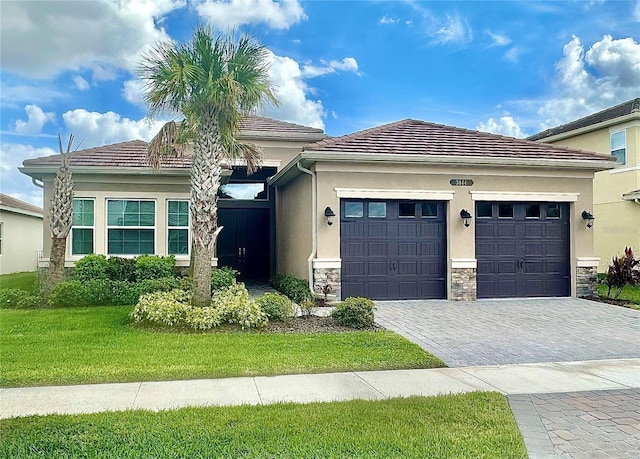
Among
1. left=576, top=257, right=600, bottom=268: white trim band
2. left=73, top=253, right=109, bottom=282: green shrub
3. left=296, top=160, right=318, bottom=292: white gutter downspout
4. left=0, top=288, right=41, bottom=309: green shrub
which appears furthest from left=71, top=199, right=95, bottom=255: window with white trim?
left=576, top=257, right=600, bottom=268: white trim band

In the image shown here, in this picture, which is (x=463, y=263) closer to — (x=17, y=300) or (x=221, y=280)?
(x=221, y=280)

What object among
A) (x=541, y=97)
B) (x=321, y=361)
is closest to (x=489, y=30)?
(x=541, y=97)

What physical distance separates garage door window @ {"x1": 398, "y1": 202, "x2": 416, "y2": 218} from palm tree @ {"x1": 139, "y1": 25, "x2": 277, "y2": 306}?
16.1 feet

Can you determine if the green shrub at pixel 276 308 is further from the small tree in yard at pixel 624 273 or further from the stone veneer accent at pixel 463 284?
the small tree in yard at pixel 624 273

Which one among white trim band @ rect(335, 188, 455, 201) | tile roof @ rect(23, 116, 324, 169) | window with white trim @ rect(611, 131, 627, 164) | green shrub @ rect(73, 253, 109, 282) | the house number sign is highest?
window with white trim @ rect(611, 131, 627, 164)

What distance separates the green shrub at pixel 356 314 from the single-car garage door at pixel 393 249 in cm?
334

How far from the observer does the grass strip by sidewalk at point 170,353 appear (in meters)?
6.01

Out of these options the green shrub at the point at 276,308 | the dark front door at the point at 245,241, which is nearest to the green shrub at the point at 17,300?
the green shrub at the point at 276,308

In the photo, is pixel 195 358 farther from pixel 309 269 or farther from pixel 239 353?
pixel 309 269

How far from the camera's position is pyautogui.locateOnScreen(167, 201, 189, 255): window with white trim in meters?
14.1

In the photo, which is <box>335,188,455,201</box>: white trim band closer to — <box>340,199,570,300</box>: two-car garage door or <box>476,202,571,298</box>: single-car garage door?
<box>340,199,570,300</box>: two-car garage door

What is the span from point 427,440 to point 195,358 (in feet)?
12.5

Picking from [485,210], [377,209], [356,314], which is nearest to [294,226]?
[377,209]

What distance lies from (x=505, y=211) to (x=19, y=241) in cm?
2200
